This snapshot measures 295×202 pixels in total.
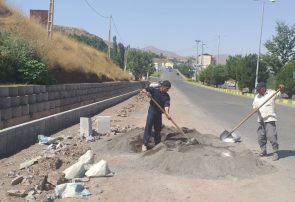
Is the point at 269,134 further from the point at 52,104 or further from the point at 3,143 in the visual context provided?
the point at 52,104

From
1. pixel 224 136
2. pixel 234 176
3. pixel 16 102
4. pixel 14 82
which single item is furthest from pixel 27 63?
pixel 234 176

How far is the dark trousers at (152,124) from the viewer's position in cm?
997

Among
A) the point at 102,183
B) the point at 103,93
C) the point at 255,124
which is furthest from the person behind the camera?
the point at 103,93

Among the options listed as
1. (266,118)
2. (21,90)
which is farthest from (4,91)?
(266,118)

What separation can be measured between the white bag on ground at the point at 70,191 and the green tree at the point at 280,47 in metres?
57.0

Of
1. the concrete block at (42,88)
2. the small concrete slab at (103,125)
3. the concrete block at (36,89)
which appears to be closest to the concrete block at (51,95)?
the concrete block at (42,88)

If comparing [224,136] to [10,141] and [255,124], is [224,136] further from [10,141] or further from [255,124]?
[255,124]

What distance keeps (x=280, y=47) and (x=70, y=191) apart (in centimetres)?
5802

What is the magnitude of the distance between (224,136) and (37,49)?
24.2ft

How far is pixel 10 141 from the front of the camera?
983 centimetres

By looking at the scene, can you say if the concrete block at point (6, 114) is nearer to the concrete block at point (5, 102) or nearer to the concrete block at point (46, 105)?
the concrete block at point (5, 102)

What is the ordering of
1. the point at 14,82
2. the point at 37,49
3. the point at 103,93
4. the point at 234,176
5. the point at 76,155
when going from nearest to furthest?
the point at 234,176 < the point at 76,155 < the point at 14,82 < the point at 37,49 < the point at 103,93

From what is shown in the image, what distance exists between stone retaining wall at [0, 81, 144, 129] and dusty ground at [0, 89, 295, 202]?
132 centimetres

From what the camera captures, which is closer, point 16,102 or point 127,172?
point 127,172
